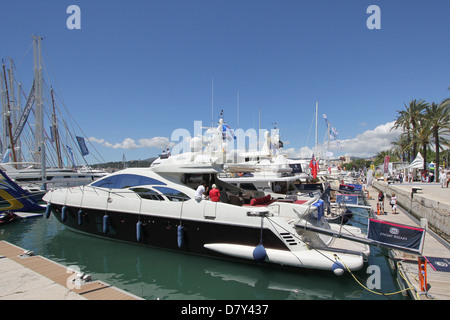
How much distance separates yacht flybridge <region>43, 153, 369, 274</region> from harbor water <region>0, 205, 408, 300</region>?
374mm

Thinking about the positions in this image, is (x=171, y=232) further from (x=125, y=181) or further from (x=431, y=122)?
(x=431, y=122)

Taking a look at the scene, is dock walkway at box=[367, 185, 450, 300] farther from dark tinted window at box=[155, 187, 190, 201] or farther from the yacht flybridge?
dark tinted window at box=[155, 187, 190, 201]

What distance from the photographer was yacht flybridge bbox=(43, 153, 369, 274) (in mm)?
7141

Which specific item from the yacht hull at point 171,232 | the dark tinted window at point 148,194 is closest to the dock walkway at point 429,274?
the yacht hull at point 171,232

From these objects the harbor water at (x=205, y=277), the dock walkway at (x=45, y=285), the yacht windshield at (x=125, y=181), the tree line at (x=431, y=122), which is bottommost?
the harbor water at (x=205, y=277)

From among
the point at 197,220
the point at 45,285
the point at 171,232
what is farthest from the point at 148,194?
the point at 45,285

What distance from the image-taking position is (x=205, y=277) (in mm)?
7250

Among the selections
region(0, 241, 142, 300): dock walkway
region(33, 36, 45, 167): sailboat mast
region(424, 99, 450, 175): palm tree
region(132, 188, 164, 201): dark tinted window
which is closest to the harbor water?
region(0, 241, 142, 300): dock walkway

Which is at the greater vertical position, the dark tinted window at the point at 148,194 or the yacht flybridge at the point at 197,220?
the dark tinted window at the point at 148,194

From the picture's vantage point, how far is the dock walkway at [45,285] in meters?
4.92

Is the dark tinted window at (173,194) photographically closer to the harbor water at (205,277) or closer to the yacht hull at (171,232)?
the yacht hull at (171,232)

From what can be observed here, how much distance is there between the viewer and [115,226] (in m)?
9.87

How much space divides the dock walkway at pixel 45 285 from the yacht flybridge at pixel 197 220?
3059mm

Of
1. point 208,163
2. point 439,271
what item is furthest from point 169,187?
point 439,271
